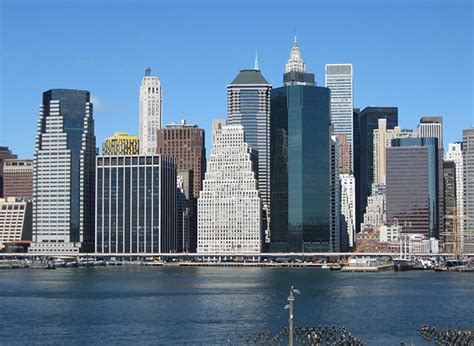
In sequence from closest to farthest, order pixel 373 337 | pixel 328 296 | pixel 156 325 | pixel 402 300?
pixel 373 337, pixel 156 325, pixel 402 300, pixel 328 296

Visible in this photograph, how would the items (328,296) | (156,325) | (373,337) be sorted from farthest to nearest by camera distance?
(328,296)
(156,325)
(373,337)

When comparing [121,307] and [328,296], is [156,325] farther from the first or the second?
[328,296]

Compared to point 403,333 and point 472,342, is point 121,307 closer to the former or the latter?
point 403,333

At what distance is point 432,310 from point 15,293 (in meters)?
80.1

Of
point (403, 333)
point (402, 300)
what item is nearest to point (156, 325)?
point (403, 333)

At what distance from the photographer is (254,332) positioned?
123062 millimetres

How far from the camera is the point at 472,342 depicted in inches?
4311

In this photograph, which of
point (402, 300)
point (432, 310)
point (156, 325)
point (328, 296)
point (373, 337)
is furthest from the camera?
point (328, 296)

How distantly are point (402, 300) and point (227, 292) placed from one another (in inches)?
1457

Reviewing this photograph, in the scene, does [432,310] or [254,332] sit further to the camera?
[432,310]

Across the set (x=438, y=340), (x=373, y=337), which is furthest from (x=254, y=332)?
(x=438, y=340)

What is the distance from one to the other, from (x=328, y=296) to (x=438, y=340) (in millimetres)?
71163

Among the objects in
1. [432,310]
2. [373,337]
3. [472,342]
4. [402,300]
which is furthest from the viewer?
[402,300]

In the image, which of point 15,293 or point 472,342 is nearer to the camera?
point 472,342
